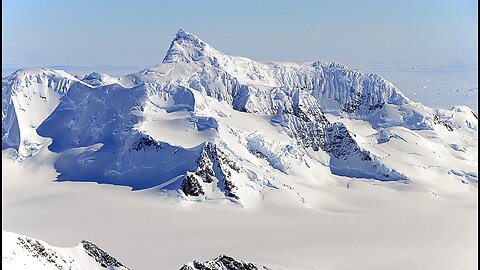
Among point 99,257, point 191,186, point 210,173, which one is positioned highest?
point 99,257

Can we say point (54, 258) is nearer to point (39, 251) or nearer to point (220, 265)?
point (39, 251)

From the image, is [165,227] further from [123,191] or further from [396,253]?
[396,253]

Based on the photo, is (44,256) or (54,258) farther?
(54,258)

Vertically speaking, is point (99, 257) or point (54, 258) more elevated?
point (54, 258)

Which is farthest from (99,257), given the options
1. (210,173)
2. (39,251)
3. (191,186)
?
(210,173)

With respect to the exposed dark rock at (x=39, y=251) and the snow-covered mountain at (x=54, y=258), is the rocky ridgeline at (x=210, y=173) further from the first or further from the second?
the exposed dark rock at (x=39, y=251)

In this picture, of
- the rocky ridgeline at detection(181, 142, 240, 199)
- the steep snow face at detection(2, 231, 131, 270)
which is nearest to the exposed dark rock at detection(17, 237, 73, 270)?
the steep snow face at detection(2, 231, 131, 270)

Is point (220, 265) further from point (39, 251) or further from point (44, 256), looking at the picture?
point (39, 251)

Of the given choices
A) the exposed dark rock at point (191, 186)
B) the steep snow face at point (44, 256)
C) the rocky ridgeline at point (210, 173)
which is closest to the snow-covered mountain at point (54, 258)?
the steep snow face at point (44, 256)

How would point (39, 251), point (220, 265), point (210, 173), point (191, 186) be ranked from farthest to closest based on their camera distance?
point (210, 173) → point (191, 186) → point (220, 265) → point (39, 251)

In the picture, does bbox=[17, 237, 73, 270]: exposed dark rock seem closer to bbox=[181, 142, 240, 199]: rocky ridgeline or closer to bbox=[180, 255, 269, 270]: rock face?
bbox=[180, 255, 269, 270]: rock face

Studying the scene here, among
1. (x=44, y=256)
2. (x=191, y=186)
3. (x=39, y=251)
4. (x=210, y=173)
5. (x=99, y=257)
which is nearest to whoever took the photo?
(x=44, y=256)
